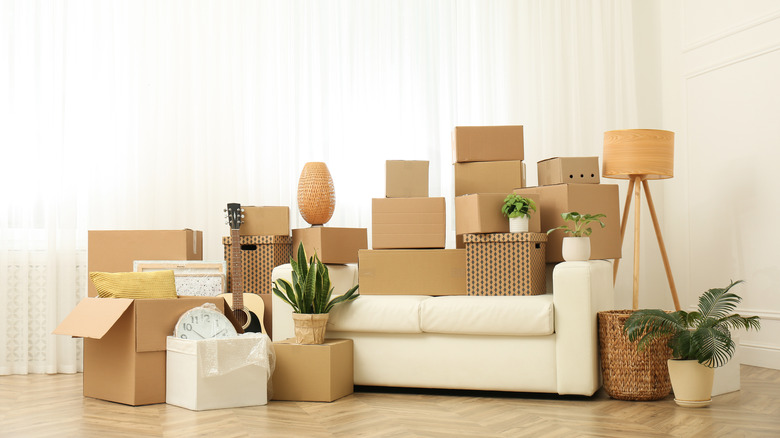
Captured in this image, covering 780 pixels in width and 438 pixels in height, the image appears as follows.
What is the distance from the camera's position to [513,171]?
140 inches

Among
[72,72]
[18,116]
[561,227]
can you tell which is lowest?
[561,227]

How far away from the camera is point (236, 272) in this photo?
11.8 feet

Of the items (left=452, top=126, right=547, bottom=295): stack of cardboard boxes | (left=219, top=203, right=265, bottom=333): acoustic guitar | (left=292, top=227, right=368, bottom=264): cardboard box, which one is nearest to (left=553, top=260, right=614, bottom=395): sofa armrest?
(left=452, top=126, right=547, bottom=295): stack of cardboard boxes

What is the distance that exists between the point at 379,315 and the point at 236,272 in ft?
2.91

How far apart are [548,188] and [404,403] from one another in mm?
1303

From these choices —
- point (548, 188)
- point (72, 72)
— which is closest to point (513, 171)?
point (548, 188)

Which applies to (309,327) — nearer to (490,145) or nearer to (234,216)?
(234,216)

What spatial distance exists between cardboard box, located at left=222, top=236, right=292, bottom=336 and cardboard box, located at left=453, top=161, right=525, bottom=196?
1.03m

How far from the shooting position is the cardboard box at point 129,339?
2896mm

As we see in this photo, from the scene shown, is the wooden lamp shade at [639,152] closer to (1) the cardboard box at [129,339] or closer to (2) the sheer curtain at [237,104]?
(2) the sheer curtain at [237,104]

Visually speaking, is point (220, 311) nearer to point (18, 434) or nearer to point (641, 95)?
point (18, 434)

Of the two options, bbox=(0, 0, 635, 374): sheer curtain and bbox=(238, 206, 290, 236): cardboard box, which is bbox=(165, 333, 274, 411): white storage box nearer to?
bbox=(238, 206, 290, 236): cardboard box

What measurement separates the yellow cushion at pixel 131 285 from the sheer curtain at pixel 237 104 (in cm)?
113

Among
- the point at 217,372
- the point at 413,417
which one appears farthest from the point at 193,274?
the point at 413,417
